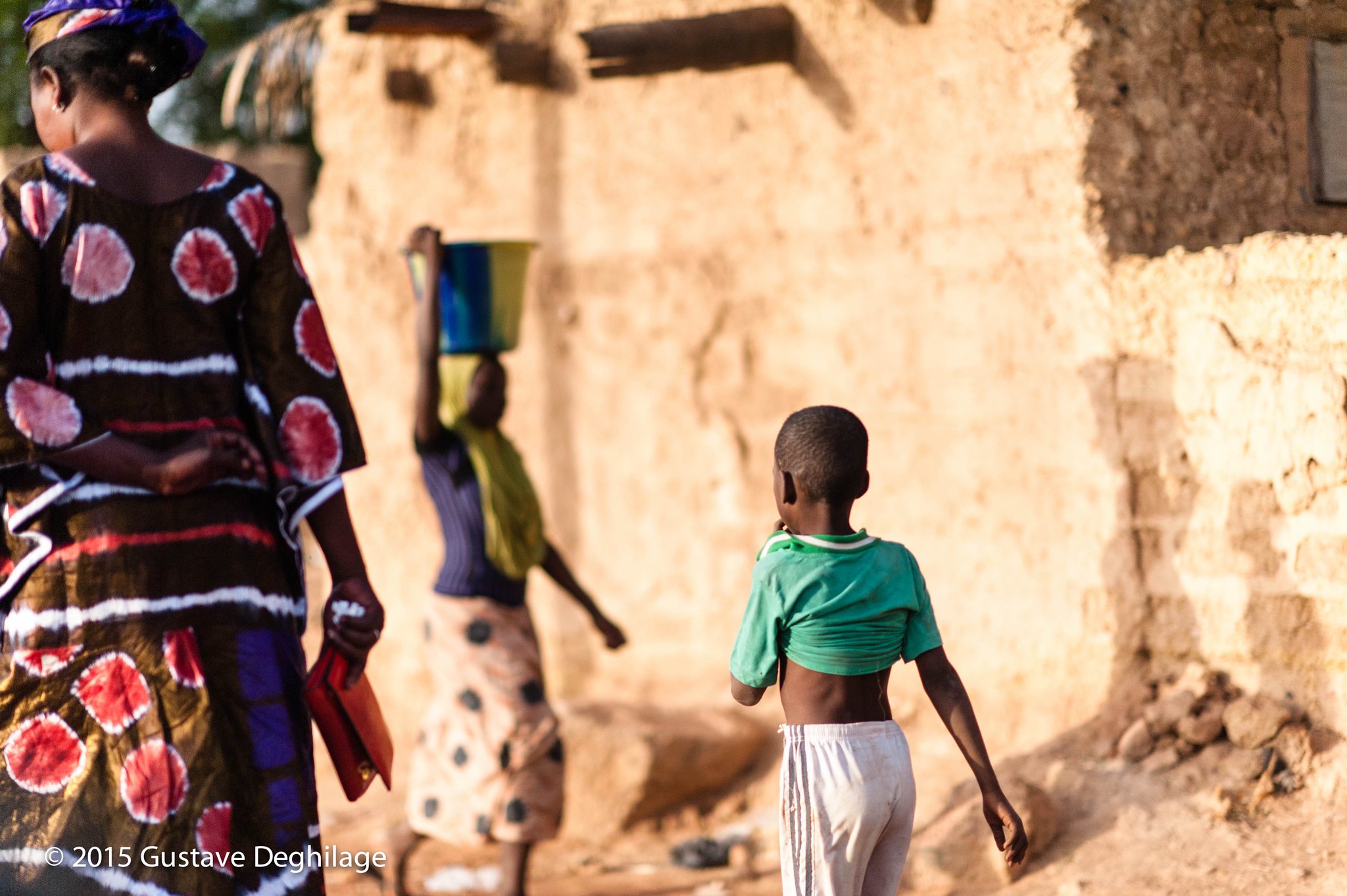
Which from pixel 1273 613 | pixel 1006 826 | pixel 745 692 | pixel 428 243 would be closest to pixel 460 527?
pixel 428 243

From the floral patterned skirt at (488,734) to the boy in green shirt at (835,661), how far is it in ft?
5.54

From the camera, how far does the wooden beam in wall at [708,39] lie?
509 cm

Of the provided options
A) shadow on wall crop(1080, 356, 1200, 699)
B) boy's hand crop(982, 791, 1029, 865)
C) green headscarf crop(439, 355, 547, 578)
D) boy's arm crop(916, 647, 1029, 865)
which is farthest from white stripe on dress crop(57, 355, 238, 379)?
shadow on wall crop(1080, 356, 1200, 699)

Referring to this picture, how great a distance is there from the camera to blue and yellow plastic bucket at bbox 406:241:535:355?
13.6 feet

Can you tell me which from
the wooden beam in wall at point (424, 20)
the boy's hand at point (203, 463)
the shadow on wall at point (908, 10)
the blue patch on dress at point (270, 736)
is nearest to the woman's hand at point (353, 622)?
the blue patch on dress at point (270, 736)

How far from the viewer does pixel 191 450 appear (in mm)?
2107

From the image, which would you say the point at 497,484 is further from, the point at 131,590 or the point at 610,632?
the point at 131,590

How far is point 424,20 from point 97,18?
11.7ft

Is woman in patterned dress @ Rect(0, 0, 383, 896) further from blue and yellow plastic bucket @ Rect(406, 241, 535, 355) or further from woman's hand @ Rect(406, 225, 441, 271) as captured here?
blue and yellow plastic bucket @ Rect(406, 241, 535, 355)

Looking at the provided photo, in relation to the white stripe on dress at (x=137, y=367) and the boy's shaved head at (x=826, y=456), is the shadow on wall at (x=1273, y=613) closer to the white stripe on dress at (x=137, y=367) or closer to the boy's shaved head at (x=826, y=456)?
the boy's shaved head at (x=826, y=456)

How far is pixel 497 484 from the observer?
4203mm

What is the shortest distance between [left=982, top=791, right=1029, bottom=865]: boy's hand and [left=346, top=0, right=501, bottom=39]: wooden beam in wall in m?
4.08

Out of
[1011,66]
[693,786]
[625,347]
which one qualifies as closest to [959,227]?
[1011,66]

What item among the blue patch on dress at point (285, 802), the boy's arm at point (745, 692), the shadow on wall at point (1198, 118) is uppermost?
the shadow on wall at point (1198, 118)
